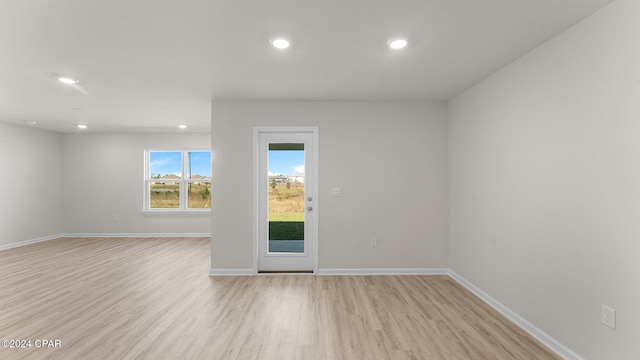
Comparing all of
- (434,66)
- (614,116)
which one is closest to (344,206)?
(434,66)

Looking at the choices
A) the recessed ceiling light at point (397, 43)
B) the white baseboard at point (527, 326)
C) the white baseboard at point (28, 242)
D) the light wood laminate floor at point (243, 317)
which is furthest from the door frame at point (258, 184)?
the white baseboard at point (28, 242)

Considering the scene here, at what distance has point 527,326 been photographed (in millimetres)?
2670

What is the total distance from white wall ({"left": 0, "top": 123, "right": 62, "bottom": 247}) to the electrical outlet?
9036 millimetres

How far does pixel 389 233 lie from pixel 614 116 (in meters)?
2.80

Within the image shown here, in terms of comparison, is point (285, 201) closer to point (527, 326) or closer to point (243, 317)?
point (243, 317)

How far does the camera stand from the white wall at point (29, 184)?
5.97 meters

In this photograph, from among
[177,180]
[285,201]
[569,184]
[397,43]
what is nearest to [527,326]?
[569,184]

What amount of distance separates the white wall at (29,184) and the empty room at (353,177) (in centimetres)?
8

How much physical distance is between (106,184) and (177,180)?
1.62 meters

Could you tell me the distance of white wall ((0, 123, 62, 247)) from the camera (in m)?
5.97

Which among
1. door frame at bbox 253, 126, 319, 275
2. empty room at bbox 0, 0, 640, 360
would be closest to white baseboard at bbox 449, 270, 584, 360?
empty room at bbox 0, 0, 640, 360

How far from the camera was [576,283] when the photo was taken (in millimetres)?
2205

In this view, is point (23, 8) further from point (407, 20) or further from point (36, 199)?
point (36, 199)

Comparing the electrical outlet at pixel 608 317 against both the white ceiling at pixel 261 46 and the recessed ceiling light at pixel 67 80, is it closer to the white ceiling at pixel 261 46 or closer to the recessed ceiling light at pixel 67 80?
the white ceiling at pixel 261 46
